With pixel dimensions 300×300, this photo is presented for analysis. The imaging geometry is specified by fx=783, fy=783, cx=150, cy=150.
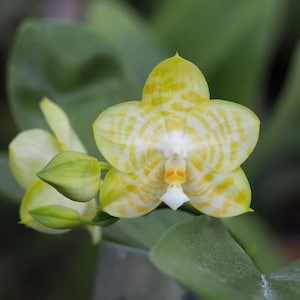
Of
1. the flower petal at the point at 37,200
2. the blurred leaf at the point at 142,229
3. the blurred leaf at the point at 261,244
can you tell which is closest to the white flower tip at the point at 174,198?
the flower petal at the point at 37,200

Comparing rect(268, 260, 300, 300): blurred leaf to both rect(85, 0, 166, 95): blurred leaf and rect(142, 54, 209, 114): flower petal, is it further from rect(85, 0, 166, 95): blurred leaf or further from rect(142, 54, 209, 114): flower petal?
rect(85, 0, 166, 95): blurred leaf

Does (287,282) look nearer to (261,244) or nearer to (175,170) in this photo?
(175,170)

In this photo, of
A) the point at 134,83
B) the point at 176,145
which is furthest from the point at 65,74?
the point at 176,145

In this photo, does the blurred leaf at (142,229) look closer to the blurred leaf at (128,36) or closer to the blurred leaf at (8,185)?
the blurred leaf at (8,185)

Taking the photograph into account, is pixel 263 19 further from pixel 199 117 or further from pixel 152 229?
pixel 199 117

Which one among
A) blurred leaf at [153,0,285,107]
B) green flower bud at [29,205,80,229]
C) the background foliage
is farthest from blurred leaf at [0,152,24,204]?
blurred leaf at [153,0,285,107]

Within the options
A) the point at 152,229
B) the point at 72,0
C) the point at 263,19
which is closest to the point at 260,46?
the point at 263,19
